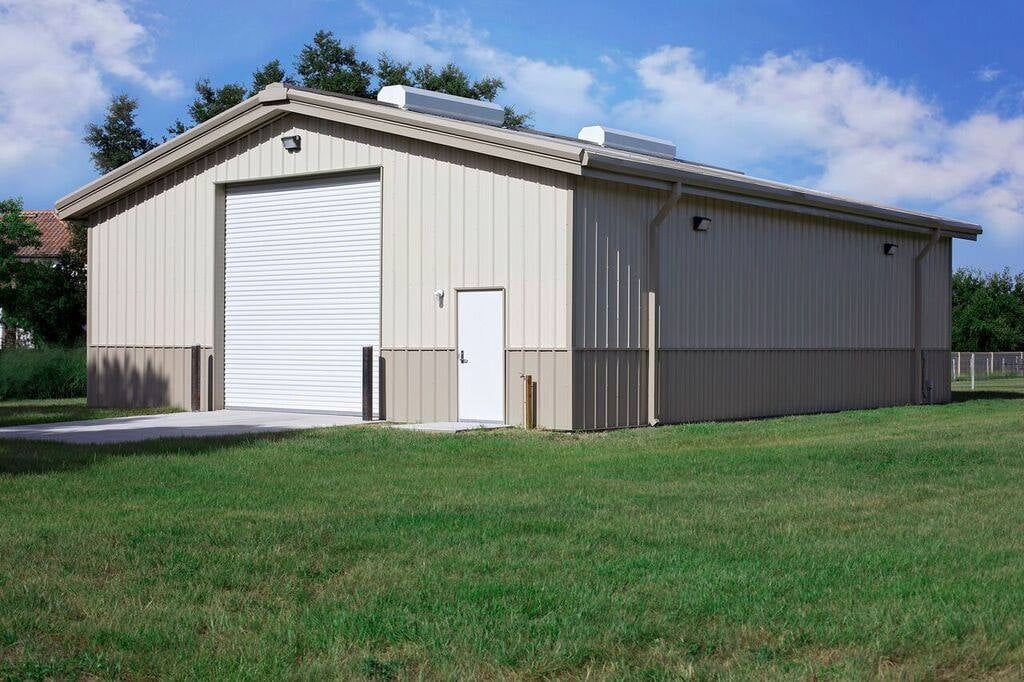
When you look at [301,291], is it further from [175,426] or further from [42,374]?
[42,374]

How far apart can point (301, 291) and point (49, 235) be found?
32.5 m

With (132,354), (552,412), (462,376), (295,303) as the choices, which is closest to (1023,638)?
(552,412)

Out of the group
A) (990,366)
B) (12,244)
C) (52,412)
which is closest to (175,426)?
(52,412)

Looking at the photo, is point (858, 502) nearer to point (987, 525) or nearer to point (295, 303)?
point (987, 525)

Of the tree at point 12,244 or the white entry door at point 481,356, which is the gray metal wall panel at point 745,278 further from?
the tree at point 12,244

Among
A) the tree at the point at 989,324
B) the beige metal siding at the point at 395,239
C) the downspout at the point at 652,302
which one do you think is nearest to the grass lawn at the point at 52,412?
the beige metal siding at the point at 395,239

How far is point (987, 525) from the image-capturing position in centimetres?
856

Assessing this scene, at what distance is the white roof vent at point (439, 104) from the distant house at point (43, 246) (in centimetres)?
2291

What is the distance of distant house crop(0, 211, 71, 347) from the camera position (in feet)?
131

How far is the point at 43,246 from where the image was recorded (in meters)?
45.0

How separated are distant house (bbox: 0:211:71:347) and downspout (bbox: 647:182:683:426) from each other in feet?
88.9

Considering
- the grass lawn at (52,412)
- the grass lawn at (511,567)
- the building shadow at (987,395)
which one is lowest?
the grass lawn at (511,567)

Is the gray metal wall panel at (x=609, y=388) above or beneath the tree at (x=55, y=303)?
beneath

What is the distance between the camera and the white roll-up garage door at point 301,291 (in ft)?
63.7
